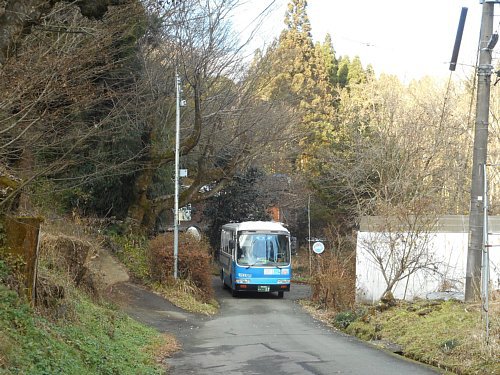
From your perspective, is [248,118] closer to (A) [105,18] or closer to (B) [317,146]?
(A) [105,18]

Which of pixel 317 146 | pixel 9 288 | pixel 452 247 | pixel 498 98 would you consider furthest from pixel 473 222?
pixel 317 146

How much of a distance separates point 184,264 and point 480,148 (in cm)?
1426

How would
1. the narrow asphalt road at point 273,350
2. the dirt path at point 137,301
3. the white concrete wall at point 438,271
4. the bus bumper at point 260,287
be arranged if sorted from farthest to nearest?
the bus bumper at point 260,287 → the white concrete wall at point 438,271 → the dirt path at point 137,301 → the narrow asphalt road at point 273,350

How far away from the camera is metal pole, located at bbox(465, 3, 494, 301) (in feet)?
46.7

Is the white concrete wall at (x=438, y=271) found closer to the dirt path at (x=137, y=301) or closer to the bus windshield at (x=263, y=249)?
the dirt path at (x=137, y=301)

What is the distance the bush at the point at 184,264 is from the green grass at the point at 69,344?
1131 centimetres

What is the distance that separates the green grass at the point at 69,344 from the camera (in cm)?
772

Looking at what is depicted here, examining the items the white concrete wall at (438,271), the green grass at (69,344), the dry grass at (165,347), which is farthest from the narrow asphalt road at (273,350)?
the white concrete wall at (438,271)

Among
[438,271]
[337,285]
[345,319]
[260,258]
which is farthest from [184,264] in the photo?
[438,271]

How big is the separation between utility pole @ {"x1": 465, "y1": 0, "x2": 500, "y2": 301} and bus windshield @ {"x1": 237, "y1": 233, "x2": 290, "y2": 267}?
1471cm

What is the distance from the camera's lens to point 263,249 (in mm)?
28828

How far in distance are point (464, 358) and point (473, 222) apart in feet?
13.6

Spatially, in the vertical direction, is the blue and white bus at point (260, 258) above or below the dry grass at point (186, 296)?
above

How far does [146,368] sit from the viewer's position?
10.7m
